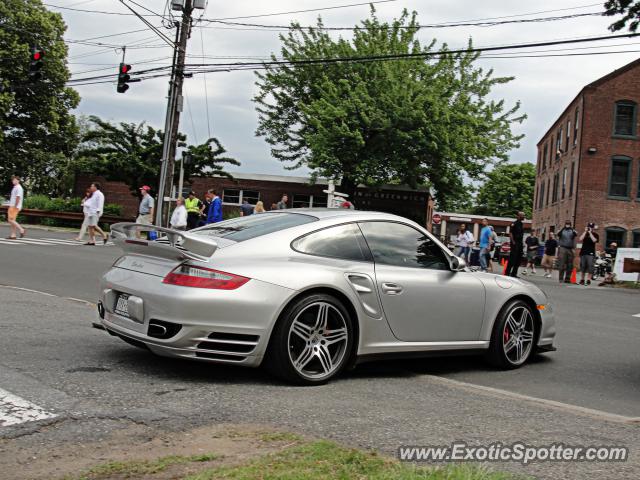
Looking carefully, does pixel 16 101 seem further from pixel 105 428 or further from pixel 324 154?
pixel 105 428

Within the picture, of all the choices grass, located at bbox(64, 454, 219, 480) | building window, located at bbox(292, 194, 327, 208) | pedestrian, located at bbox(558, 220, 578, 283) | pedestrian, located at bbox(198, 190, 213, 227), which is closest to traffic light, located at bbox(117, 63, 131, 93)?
pedestrian, located at bbox(198, 190, 213, 227)

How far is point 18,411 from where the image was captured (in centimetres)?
393

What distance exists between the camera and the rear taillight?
4891 millimetres

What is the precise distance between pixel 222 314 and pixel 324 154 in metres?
32.9

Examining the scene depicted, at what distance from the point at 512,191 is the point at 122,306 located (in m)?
96.7

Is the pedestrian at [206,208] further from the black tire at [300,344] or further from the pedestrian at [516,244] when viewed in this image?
the black tire at [300,344]

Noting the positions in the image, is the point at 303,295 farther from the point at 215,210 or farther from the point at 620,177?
the point at 620,177

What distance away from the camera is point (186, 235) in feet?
16.3

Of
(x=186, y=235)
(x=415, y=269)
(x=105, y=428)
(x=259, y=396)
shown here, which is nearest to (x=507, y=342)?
(x=415, y=269)

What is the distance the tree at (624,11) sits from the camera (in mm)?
14383

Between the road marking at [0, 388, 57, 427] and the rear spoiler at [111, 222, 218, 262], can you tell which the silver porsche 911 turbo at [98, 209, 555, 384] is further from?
the road marking at [0, 388, 57, 427]

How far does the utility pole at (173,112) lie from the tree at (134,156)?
409 inches

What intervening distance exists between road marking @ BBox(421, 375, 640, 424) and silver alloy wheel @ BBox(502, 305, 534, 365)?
2.90ft

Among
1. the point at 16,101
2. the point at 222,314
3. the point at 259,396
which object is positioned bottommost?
the point at 259,396
